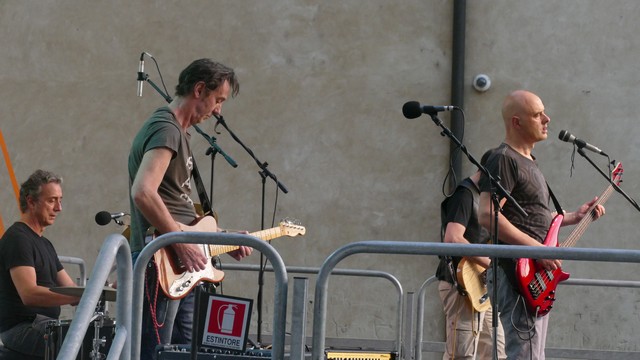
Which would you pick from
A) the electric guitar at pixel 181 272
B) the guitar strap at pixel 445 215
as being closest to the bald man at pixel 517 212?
the guitar strap at pixel 445 215

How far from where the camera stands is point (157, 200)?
4.92 meters

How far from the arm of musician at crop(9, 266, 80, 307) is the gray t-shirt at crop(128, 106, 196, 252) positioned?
3.81ft

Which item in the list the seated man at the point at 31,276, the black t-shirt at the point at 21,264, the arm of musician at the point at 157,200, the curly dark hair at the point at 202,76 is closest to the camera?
the arm of musician at the point at 157,200

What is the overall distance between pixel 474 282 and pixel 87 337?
227 cm

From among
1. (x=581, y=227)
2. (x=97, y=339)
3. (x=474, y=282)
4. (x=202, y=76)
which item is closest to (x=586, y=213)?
(x=581, y=227)

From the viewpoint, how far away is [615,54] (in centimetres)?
1005

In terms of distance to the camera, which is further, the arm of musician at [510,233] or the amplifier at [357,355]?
the amplifier at [357,355]

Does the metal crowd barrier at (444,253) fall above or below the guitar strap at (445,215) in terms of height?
below

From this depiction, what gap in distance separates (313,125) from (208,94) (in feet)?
16.0

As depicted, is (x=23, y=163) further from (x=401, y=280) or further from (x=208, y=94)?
(x=208, y=94)

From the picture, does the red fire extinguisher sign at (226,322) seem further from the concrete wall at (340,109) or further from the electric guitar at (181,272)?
the concrete wall at (340,109)

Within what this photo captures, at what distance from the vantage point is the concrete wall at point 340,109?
9984mm

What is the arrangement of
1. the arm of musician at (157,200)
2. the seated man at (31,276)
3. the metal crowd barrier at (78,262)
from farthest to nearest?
the metal crowd barrier at (78,262) < the seated man at (31,276) < the arm of musician at (157,200)

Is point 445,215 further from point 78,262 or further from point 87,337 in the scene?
point 78,262
